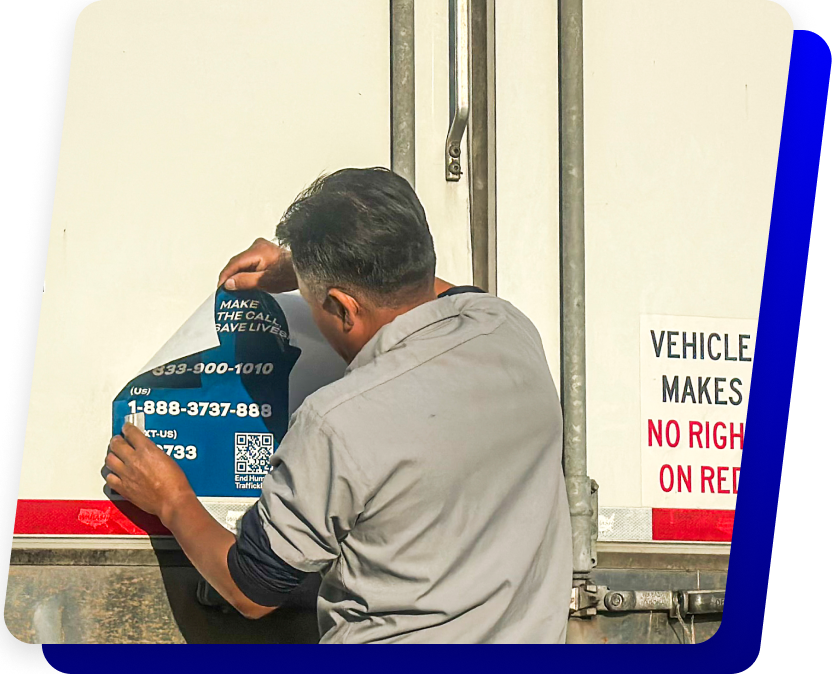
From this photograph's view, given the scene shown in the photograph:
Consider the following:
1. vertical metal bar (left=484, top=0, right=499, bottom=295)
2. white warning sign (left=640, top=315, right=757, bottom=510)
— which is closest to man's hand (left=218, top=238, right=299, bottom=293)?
vertical metal bar (left=484, top=0, right=499, bottom=295)

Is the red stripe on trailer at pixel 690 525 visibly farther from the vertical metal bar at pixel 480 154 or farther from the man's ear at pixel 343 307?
the man's ear at pixel 343 307

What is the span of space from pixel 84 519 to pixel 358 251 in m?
0.69

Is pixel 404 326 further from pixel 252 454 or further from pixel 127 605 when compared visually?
pixel 127 605

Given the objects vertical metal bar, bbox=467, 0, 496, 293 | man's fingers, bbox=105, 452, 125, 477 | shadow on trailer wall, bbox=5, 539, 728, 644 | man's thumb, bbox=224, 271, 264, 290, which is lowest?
shadow on trailer wall, bbox=5, 539, 728, 644

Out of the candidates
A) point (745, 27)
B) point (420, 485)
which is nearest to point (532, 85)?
point (745, 27)

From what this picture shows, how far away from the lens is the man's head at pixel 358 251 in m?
2.19

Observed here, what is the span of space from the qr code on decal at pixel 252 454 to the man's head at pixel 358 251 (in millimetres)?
225

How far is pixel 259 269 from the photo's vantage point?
225 cm

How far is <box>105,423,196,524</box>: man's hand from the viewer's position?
7.04ft

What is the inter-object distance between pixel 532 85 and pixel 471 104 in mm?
124

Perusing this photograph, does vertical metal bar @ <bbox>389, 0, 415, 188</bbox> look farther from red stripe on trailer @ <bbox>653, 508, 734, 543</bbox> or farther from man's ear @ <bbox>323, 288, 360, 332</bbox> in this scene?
red stripe on trailer @ <bbox>653, 508, 734, 543</bbox>

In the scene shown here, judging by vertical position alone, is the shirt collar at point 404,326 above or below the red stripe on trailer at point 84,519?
above

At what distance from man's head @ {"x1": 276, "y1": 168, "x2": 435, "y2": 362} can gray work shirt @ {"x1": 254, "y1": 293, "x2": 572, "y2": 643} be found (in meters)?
0.10

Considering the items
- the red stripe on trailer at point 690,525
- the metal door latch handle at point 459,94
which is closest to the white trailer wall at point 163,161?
the metal door latch handle at point 459,94
